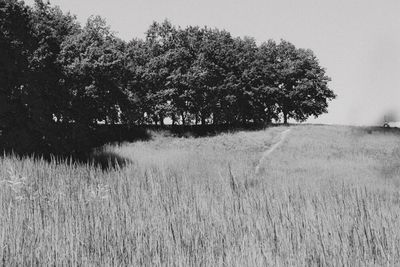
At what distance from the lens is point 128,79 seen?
4431cm

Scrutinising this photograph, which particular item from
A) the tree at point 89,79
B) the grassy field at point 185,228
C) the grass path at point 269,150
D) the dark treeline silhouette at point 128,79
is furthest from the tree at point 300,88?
the grassy field at point 185,228

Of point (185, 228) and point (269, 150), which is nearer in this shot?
point (185, 228)

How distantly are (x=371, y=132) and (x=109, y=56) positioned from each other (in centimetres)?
2936

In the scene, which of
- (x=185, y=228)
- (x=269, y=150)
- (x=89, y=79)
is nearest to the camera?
(x=185, y=228)

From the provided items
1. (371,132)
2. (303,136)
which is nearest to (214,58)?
(303,136)

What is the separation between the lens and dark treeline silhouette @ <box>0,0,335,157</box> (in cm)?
2728

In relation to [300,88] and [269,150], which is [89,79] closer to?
[269,150]

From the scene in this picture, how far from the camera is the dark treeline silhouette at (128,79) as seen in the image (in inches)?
1074

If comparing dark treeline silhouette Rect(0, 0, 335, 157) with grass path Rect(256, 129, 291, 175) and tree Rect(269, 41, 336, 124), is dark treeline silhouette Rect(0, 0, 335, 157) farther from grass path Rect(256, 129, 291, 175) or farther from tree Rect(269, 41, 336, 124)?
grass path Rect(256, 129, 291, 175)

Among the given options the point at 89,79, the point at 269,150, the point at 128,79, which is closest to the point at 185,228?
the point at 89,79

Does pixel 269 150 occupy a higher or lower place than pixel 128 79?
lower

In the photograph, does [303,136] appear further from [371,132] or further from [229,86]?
[229,86]

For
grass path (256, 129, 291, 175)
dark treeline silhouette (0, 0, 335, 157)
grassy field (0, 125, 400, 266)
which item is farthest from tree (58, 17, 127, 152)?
grassy field (0, 125, 400, 266)

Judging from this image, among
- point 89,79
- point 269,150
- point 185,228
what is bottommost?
point 269,150
